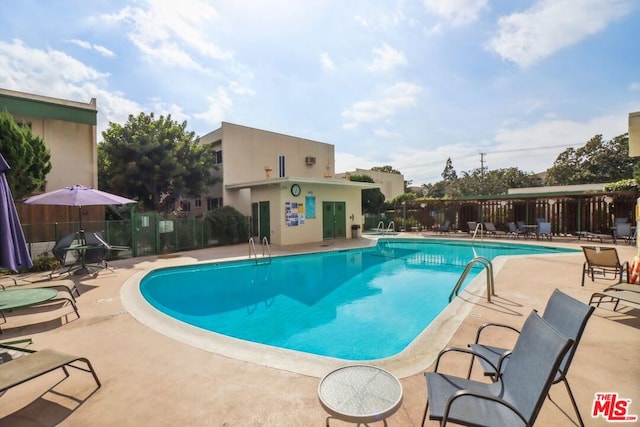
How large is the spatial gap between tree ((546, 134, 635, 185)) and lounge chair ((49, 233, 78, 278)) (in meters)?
38.6

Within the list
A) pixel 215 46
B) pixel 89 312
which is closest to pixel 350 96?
pixel 215 46

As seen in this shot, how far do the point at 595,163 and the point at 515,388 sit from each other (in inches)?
1544

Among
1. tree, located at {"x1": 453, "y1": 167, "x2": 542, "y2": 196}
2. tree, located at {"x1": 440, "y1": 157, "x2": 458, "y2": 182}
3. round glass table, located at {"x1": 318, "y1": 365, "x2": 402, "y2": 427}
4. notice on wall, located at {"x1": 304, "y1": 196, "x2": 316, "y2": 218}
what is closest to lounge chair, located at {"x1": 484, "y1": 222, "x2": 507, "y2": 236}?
notice on wall, located at {"x1": 304, "y1": 196, "x2": 316, "y2": 218}

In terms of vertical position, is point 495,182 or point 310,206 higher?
point 495,182

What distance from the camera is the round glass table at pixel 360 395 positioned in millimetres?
1690

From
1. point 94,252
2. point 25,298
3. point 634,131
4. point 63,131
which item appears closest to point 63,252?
point 94,252

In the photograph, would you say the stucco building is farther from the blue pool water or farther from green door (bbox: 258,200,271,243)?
the blue pool water

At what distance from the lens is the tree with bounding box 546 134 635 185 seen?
93.4ft

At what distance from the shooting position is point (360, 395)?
75.6 inches

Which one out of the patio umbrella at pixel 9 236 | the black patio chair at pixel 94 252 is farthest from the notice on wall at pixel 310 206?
the patio umbrella at pixel 9 236

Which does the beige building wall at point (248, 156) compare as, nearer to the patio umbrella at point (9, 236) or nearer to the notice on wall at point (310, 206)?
the notice on wall at point (310, 206)

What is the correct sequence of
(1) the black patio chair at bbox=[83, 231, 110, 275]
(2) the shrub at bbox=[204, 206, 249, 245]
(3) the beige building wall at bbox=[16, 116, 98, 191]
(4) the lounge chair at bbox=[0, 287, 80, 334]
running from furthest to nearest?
(2) the shrub at bbox=[204, 206, 249, 245] < (3) the beige building wall at bbox=[16, 116, 98, 191] < (1) the black patio chair at bbox=[83, 231, 110, 275] < (4) the lounge chair at bbox=[0, 287, 80, 334]

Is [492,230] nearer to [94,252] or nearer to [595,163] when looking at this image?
[94,252]

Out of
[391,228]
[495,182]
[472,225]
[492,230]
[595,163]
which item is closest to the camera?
[492,230]
